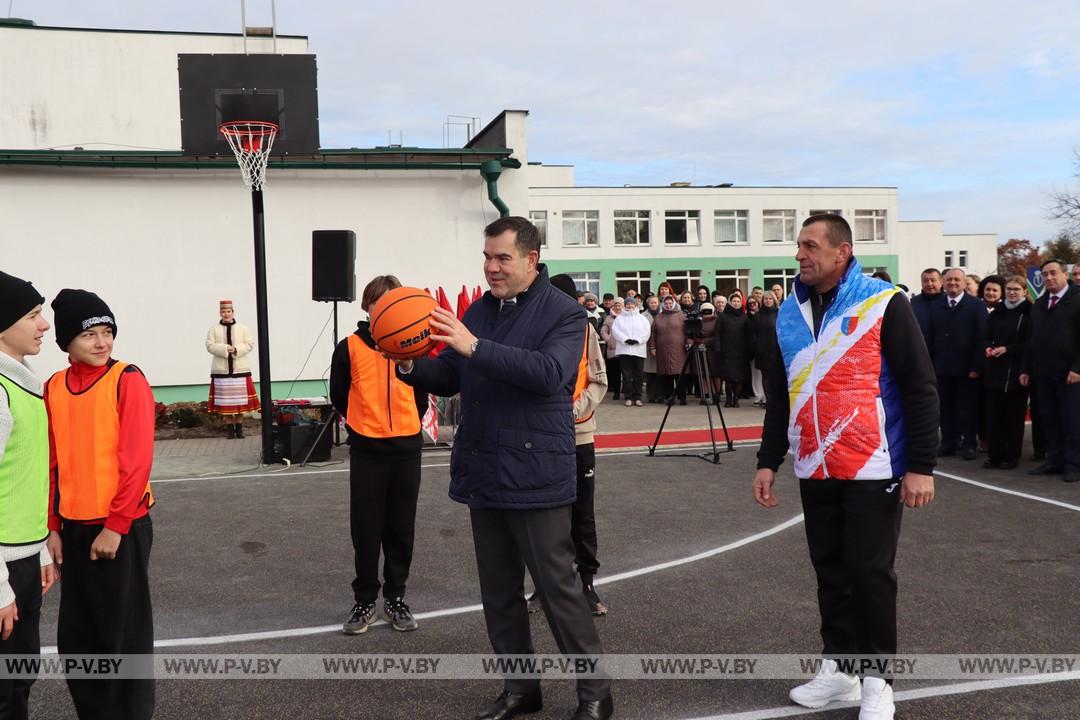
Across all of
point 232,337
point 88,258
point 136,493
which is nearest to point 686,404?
point 232,337

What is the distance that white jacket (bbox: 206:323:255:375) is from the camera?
14.0 m

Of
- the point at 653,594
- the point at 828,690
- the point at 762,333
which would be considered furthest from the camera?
the point at 762,333

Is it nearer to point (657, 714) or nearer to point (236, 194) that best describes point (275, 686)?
point (657, 714)

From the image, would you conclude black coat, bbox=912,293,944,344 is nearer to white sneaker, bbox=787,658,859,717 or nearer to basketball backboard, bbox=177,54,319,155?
white sneaker, bbox=787,658,859,717

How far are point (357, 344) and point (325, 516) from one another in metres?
3.53

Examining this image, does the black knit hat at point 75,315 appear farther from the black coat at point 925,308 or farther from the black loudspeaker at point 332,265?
the black coat at point 925,308

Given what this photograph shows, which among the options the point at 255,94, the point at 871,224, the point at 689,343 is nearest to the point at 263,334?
the point at 255,94

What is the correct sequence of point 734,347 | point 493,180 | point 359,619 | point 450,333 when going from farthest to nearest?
point 493,180 → point 734,347 → point 359,619 → point 450,333

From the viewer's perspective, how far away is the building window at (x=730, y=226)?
51906 mm

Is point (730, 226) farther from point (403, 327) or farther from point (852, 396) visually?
point (403, 327)

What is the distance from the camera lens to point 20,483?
322 centimetres

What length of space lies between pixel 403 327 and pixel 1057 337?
27.8ft

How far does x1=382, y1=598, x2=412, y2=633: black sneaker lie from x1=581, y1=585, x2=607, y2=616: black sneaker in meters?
1.08

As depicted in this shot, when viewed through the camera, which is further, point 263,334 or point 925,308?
point 263,334
